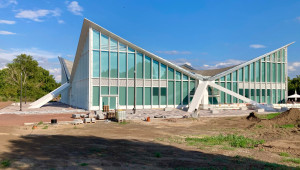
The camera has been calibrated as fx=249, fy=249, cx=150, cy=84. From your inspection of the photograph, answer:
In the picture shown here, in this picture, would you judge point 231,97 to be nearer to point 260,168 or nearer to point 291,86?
point 291,86

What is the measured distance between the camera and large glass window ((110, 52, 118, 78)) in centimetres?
3753

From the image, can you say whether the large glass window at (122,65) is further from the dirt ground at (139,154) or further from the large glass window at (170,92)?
the dirt ground at (139,154)

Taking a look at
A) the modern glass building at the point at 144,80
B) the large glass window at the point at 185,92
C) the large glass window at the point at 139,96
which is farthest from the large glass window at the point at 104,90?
the large glass window at the point at 185,92

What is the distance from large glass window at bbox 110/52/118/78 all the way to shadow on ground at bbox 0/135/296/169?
79.0 ft

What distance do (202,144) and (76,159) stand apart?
7282 millimetres

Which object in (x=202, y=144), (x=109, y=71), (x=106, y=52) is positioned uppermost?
(x=106, y=52)

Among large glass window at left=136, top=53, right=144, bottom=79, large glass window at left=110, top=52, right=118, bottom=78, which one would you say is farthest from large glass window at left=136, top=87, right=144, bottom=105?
large glass window at left=110, top=52, right=118, bottom=78

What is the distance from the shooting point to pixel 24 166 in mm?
8930

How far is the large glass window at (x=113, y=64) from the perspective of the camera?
37.5 metres

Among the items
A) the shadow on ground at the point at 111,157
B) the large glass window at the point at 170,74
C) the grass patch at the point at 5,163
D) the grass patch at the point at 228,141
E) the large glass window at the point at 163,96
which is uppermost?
the large glass window at the point at 170,74

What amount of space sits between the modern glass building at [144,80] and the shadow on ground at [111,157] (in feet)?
66.2

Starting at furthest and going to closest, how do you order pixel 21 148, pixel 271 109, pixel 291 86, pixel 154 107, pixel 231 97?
pixel 291 86 → pixel 231 97 → pixel 154 107 → pixel 271 109 → pixel 21 148

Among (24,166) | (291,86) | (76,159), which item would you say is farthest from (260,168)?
(291,86)

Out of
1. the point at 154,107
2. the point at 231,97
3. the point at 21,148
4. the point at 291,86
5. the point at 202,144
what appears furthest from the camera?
the point at 291,86
